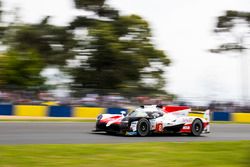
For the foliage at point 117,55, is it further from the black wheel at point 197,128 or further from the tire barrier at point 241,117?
the black wheel at point 197,128

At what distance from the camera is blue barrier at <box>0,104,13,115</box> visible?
20.7 m

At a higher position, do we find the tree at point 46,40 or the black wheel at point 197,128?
the tree at point 46,40

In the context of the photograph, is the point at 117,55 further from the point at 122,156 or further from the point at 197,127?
the point at 122,156

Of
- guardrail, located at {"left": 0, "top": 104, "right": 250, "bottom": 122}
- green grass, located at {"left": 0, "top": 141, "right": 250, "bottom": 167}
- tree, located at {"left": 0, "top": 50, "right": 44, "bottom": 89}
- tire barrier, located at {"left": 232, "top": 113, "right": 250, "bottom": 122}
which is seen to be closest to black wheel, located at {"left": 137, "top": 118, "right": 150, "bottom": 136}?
green grass, located at {"left": 0, "top": 141, "right": 250, "bottom": 167}

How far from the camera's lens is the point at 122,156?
26.5ft

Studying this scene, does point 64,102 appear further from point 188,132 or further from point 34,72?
point 34,72

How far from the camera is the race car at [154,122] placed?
44.0 feet

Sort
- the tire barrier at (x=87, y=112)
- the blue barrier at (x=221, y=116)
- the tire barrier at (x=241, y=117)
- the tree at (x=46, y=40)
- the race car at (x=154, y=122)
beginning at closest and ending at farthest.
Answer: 1. the race car at (x=154, y=122)
2. the tire barrier at (x=87, y=112)
3. the blue barrier at (x=221, y=116)
4. the tire barrier at (x=241, y=117)
5. the tree at (x=46, y=40)

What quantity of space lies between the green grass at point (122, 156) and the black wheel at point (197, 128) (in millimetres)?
5097

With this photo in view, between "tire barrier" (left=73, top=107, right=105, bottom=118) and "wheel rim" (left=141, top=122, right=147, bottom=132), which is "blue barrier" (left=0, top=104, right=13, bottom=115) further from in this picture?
"wheel rim" (left=141, top=122, right=147, bottom=132)

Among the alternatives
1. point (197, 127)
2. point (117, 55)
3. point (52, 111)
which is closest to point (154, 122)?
point (197, 127)

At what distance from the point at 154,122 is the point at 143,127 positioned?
0.38 meters

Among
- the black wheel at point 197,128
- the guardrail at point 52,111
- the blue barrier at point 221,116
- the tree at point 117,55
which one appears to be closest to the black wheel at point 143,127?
the black wheel at point 197,128

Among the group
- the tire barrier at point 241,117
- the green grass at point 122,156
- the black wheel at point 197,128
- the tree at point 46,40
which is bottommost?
the green grass at point 122,156
